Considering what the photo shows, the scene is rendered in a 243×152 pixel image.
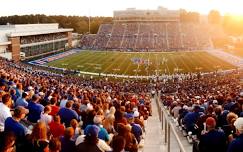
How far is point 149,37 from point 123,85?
74305 millimetres

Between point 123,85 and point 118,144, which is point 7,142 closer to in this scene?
point 118,144

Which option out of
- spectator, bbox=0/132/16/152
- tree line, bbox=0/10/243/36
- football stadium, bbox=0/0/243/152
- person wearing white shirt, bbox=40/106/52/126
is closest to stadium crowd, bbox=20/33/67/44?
football stadium, bbox=0/0/243/152

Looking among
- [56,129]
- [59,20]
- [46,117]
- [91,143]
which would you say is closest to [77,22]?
[59,20]

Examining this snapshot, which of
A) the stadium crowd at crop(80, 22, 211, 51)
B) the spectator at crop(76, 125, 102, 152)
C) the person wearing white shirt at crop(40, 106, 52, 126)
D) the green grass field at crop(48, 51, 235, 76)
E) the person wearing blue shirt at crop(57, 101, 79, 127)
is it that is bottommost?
the green grass field at crop(48, 51, 235, 76)

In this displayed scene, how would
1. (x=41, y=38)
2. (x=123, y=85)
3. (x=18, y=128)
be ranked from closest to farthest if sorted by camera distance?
(x=18, y=128) < (x=123, y=85) < (x=41, y=38)

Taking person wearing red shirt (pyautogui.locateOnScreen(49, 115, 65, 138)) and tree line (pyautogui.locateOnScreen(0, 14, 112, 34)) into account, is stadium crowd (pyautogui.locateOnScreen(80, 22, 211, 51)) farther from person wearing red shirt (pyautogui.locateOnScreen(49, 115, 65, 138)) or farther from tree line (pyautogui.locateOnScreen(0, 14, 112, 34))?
person wearing red shirt (pyautogui.locateOnScreen(49, 115, 65, 138))

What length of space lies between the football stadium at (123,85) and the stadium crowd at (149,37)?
0.92 ft

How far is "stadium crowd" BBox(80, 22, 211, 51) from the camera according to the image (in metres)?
106

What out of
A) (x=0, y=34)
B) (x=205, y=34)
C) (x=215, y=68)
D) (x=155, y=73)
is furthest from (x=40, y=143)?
(x=205, y=34)

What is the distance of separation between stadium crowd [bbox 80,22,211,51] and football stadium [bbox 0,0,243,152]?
0.28 meters

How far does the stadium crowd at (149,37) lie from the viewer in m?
106

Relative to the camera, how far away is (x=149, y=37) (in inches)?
4599

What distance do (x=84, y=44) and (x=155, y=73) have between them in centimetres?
5347

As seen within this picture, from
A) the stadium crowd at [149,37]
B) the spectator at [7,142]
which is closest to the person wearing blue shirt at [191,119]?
the spectator at [7,142]
